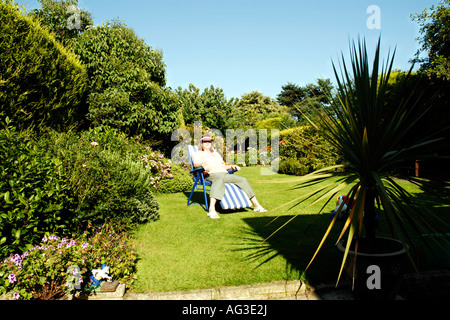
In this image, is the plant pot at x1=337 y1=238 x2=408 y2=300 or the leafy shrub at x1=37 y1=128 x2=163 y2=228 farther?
the leafy shrub at x1=37 y1=128 x2=163 y2=228

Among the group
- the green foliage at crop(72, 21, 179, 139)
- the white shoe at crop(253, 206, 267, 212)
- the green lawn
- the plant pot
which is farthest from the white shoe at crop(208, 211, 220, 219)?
the green foliage at crop(72, 21, 179, 139)

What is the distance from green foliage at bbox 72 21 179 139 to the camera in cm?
764

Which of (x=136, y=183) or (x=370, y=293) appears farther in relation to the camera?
(x=136, y=183)

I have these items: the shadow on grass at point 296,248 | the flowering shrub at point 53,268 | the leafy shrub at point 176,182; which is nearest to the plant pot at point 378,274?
the shadow on grass at point 296,248

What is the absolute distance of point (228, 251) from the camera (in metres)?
3.64

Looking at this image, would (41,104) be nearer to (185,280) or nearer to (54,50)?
(54,50)

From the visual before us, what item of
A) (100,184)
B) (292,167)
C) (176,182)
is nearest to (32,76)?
(100,184)

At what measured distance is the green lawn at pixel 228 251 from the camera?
9.50ft

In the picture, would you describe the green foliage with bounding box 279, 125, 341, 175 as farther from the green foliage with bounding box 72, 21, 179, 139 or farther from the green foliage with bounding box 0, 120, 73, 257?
the green foliage with bounding box 0, 120, 73, 257

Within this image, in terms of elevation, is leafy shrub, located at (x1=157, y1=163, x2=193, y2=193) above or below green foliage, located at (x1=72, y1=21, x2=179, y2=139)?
below

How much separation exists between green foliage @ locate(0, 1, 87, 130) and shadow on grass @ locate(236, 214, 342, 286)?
4223 mm

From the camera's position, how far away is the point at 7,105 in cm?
466

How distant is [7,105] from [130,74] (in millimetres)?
3712
